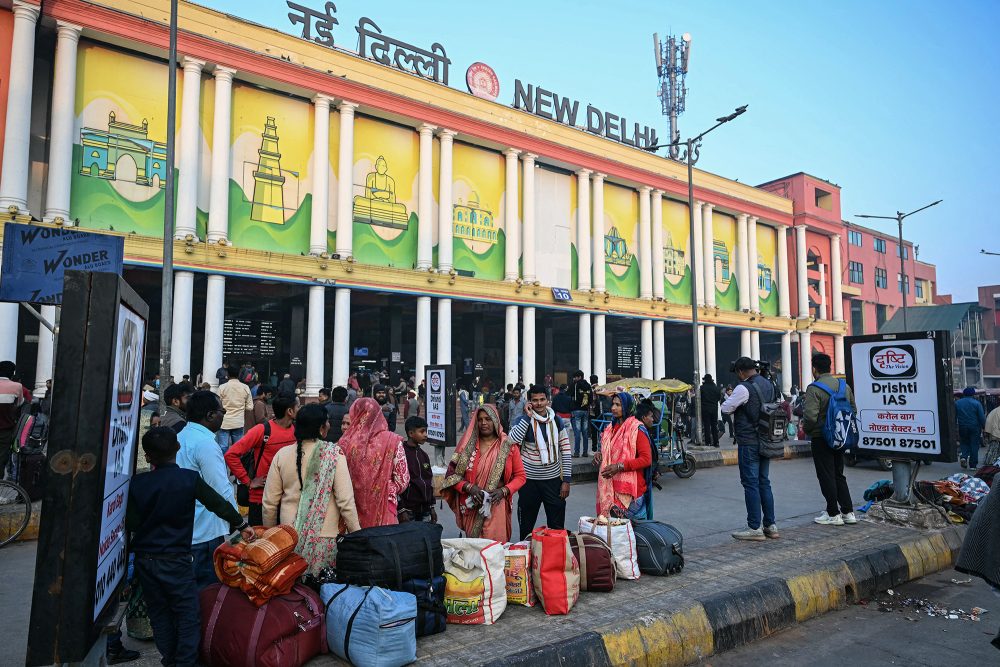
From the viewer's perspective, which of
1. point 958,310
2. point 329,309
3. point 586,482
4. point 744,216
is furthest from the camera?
point 958,310

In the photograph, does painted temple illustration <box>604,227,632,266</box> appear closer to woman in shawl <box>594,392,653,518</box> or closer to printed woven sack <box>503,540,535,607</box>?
woman in shawl <box>594,392,653,518</box>

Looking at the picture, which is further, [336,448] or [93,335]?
[336,448]

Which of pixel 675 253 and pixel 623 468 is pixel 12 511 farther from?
pixel 675 253

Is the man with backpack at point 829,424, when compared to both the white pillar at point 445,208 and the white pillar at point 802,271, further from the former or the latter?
the white pillar at point 802,271

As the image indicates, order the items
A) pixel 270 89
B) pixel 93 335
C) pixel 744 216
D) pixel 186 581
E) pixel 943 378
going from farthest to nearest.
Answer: pixel 744 216, pixel 270 89, pixel 943 378, pixel 186 581, pixel 93 335

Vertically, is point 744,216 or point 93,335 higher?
point 744,216

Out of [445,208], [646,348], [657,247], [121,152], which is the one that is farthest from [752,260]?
[121,152]

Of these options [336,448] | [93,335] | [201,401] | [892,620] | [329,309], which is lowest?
[892,620]

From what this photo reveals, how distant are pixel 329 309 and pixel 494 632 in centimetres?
2515

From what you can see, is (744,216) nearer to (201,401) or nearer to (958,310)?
(958,310)

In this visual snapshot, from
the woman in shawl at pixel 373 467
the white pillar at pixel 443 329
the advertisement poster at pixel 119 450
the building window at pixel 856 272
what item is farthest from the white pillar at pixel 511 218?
the building window at pixel 856 272

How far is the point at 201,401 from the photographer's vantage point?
14.0ft

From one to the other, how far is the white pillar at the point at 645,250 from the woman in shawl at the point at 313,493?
2887cm

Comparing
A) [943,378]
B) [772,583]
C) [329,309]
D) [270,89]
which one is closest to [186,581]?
[772,583]
